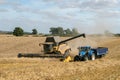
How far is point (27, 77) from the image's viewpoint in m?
18.1

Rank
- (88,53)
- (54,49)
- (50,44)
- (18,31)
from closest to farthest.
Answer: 1. (88,53)
2. (54,49)
3. (50,44)
4. (18,31)

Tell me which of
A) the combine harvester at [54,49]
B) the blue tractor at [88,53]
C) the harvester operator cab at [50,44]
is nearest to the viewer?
the blue tractor at [88,53]

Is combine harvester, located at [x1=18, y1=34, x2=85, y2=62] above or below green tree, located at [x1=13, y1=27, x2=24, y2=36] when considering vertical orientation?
below

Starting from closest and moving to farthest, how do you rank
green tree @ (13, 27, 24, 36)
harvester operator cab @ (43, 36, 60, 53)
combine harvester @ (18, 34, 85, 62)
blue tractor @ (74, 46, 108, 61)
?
blue tractor @ (74, 46, 108, 61), combine harvester @ (18, 34, 85, 62), harvester operator cab @ (43, 36, 60, 53), green tree @ (13, 27, 24, 36)

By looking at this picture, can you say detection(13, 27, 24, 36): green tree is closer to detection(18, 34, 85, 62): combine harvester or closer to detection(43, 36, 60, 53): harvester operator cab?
detection(18, 34, 85, 62): combine harvester

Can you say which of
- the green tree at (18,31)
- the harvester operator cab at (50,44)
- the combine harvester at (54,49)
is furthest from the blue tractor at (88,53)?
the green tree at (18,31)

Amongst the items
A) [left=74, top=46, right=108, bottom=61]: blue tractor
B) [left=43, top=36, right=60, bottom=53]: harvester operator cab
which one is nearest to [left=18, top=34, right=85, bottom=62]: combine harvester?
[left=43, top=36, right=60, bottom=53]: harvester operator cab

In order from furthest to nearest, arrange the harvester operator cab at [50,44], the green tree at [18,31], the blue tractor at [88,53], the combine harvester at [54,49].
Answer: the green tree at [18,31]
the harvester operator cab at [50,44]
the combine harvester at [54,49]
the blue tractor at [88,53]

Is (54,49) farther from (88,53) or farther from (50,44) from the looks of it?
(88,53)

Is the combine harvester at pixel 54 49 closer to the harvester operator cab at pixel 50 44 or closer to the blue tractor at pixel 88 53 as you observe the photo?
the harvester operator cab at pixel 50 44

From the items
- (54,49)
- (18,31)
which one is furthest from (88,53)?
(18,31)

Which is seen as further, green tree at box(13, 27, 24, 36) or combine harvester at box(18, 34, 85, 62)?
green tree at box(13, 27, 24, 36)

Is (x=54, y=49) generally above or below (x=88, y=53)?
above

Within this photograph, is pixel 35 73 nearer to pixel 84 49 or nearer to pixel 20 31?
pixel 84 49
